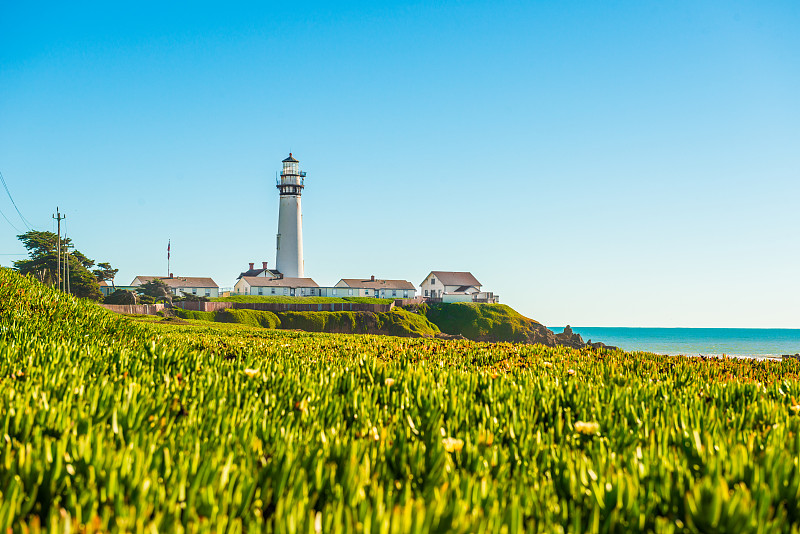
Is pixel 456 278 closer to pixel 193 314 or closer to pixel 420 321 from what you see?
pixel 420 321

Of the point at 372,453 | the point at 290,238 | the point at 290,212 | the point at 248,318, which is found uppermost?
the point at 290,212


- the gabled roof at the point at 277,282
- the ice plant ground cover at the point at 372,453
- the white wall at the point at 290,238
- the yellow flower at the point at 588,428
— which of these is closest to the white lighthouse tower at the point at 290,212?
the white wall at the point at 290,238

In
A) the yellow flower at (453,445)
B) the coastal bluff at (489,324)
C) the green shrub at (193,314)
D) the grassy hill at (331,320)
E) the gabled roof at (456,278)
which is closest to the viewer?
the yellow flower at (453,445)

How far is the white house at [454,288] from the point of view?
323ft

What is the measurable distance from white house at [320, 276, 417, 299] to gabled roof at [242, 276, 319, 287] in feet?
26.2

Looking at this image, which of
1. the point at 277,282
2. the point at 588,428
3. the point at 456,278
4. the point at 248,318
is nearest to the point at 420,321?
the point at 248,318

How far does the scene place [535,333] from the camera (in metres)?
77.6

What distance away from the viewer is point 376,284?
10288cm

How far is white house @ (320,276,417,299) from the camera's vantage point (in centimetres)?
10114

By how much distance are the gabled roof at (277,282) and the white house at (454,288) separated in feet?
69.9

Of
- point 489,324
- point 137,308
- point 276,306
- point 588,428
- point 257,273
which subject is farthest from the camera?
point 257,273

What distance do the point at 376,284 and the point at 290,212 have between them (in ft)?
84.7

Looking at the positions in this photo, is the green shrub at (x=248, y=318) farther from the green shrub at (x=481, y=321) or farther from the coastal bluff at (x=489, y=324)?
the green shrub at (x=481, y=321)

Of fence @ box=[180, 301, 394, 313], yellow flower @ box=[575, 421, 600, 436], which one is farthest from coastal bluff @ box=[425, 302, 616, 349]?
yellow flower @ box=[575, 421, 600, 436]
